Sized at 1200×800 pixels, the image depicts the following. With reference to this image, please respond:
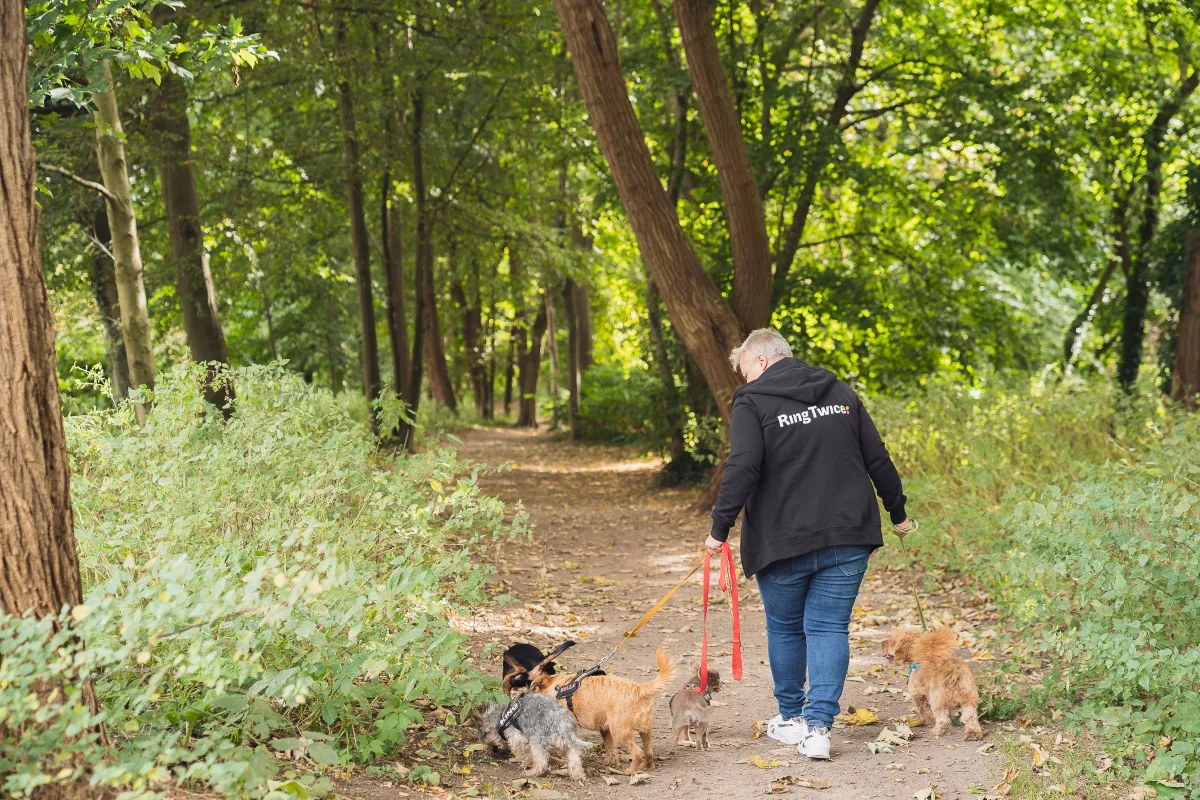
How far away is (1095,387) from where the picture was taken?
12258 millimetres

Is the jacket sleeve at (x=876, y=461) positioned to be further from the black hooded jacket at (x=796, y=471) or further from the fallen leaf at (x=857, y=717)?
the fallen leaf at (x=857, y=717)

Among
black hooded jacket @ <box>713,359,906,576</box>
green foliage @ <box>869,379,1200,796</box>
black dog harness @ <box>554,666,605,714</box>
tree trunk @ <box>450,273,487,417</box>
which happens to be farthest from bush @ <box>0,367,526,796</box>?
tree trunk @ <box>450,273,487,417</box>

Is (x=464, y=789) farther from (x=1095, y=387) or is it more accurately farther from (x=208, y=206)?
(x=208, y=206)

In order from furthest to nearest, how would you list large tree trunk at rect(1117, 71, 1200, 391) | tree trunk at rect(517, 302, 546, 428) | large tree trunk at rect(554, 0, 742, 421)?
tree trunk at rect(517, 302, 546, 428) → large tree trunk at rect(1117, 71, 1200, 391) → large tree trunk at rect(554, 0, 742, 421)

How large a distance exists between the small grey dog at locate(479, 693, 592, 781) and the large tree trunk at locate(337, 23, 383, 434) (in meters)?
11.4

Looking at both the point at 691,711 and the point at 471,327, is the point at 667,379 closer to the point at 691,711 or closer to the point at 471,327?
the point at 691,711

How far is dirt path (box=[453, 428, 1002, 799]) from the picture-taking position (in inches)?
191

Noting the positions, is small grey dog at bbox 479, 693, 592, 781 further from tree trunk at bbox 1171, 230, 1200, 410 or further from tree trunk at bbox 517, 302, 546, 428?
tree trunk at bbox 517, 302, 546, 428

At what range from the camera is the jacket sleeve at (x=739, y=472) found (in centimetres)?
510

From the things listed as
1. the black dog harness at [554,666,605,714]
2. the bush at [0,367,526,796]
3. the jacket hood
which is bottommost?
the black dog harness at [554,666,605,714]

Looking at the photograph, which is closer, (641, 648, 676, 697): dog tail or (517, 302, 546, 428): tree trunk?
(641, 648, 676, 697): dog tail

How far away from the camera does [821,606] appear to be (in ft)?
17.1

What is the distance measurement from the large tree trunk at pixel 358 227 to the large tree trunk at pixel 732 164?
20.2 ft

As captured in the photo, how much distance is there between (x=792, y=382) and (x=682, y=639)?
11.3 feet
